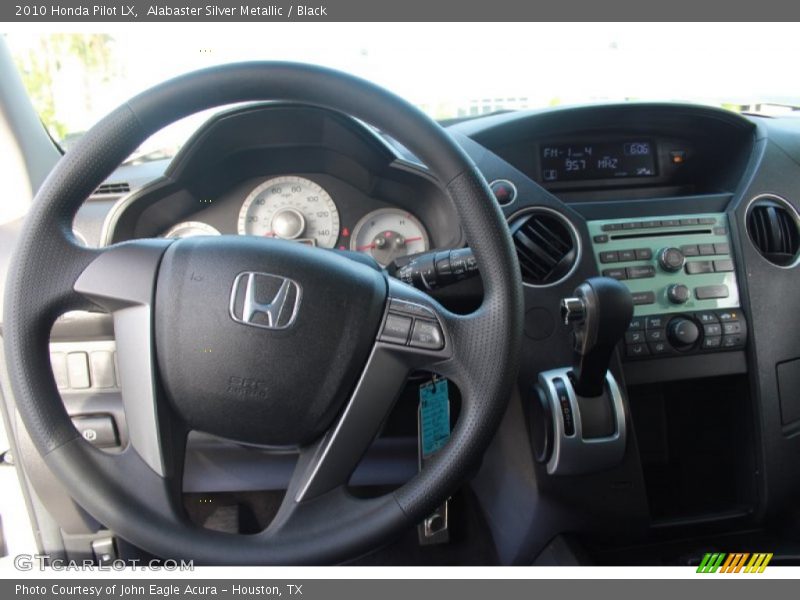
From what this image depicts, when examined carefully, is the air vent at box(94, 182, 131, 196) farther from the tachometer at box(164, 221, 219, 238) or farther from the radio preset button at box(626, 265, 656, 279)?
the radio preset button at box(626, 265, 656, 279)

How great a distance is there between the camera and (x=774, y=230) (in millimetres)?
1525

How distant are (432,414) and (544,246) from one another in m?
0.47

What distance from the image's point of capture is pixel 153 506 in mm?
906

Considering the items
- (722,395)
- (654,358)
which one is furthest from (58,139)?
(722,395)

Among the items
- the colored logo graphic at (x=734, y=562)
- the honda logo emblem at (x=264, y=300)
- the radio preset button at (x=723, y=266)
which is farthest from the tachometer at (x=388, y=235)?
the colored logo graphic at (x=734, y=562)

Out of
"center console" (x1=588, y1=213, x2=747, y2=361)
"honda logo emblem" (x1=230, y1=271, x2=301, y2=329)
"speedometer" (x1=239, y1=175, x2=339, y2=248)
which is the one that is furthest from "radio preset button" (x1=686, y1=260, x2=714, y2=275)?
"honda logo emblem" (x1=230, y1=271, x2=301, y2=329)

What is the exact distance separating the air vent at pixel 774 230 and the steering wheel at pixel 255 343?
916mm

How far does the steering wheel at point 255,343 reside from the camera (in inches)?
35.3


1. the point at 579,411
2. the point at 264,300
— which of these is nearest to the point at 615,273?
the point at 579,411

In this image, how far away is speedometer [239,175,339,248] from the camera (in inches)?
57.9

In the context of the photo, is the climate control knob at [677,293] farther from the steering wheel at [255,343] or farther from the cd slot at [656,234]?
the steering wheel at [255,343]

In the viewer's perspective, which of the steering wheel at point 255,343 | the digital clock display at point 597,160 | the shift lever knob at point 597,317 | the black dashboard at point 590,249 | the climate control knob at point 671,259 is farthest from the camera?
the digital clock display at point 597,160

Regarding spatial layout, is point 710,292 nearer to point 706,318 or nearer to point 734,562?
point 706,318

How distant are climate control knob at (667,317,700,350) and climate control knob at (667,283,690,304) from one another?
0.04 m
